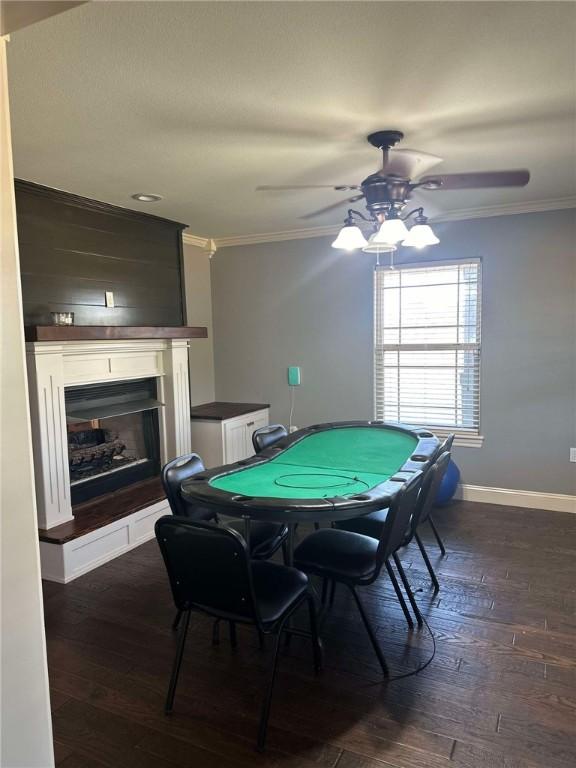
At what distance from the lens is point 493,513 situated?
14.0 ft

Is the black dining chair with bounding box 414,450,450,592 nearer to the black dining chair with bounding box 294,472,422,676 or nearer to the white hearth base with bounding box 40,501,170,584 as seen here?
the black dining chair with bounding box 294,472,422,676

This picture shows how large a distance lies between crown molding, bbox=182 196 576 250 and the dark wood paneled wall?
587 mm

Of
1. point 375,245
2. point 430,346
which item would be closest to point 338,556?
point 375,245

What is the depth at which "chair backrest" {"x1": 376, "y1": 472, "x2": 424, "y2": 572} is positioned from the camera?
2.23m

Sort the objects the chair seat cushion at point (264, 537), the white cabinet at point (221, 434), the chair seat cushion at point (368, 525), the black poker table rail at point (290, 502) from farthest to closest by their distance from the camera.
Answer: the white cabinet at point (221, 434)
the chair seat cushion at point (368, 525)
the chair seat cushion at point (264, 537)
the black poker table rail at point (290, 502)

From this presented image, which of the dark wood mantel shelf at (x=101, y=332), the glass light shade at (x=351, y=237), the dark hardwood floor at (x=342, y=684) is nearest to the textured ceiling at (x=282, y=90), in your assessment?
the glass light shade at (x=351, y=237)

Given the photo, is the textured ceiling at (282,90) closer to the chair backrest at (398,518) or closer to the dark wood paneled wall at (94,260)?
the dark wood paneled wall at (94,260)

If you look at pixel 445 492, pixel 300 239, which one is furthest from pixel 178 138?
pixel 445 492

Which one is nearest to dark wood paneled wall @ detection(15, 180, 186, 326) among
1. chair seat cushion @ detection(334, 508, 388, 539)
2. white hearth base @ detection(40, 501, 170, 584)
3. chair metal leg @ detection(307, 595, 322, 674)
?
white hearth base @ detection(40, 501, 170, 584)

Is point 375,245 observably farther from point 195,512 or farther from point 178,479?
point 195,512

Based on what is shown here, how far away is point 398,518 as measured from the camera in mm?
2281

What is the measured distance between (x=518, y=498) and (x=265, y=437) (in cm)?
229

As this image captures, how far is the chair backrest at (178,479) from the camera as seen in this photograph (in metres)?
2.76

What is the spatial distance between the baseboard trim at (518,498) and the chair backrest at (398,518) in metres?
2.29
